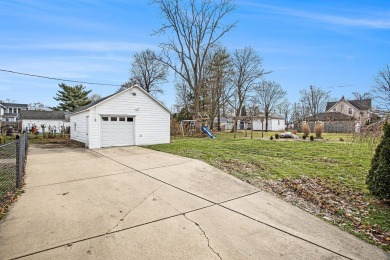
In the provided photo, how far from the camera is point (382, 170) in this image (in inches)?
169

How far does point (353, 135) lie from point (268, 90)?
41.3 meters

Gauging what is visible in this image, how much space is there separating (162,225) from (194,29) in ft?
84.8

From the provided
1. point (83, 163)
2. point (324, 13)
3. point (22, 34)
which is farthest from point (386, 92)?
point (22, 34)

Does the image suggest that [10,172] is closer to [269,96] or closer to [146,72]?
[146,72]

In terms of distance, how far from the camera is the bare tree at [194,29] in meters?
25.3

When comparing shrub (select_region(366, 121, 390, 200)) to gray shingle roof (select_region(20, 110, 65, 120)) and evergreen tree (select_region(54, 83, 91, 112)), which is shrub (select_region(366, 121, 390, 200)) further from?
evergreen tree (select_region(54, 83, 91, 112))

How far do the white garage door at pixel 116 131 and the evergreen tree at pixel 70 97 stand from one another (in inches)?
1282

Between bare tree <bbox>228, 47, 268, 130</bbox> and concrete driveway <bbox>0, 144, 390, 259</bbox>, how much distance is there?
2959cm

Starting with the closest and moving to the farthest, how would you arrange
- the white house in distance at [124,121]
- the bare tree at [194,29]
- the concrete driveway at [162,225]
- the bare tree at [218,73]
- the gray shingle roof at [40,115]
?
the concrete driveway at [162,225]
the white house in distance at [124,121]
the bare tree at [194,29]
the bare tree at [218,73]
the gray shingle roof at [40,115]

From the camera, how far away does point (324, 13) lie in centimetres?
1120

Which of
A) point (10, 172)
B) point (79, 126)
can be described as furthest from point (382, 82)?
point (10, 172)

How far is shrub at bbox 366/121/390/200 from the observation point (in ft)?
13.9

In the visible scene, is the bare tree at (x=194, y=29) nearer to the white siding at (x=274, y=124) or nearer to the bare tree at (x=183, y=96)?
the bare tree at (x=183, y=96)

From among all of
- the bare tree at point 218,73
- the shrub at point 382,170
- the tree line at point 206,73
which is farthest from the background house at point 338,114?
the shrub at point 382,170
